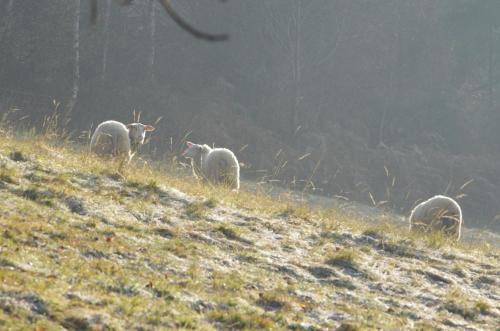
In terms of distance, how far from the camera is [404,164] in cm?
3572

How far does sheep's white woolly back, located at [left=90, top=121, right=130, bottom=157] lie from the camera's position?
14305 mm

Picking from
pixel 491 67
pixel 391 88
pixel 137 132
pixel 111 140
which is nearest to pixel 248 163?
pixel 391 88

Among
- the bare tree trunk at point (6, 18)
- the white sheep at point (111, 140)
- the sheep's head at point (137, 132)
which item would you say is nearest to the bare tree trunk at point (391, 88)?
the bare tree trunk at point (6, 18)

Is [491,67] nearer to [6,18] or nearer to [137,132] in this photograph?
[6,18]

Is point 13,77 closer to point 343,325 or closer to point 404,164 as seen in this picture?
point 404,164

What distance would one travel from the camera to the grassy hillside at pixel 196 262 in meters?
5.45

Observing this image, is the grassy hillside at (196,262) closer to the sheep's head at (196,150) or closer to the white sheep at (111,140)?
the white sheep at (111,140)

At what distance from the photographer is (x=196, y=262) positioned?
23.0 feet

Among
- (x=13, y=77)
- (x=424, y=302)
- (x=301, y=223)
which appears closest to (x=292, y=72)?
(x=13, y=77)

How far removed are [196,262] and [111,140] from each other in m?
7.74

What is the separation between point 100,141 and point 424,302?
8487mm

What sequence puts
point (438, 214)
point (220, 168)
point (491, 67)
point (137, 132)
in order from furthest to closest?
1. point (491, 67)
2. point (220, 168)
3. point (137, 132)
4. point (438, 214)

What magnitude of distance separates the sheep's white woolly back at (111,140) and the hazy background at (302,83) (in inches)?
Answer: 500

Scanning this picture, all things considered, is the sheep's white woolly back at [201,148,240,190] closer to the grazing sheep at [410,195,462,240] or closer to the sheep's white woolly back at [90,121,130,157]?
the sheep's white woolly back at [90,121,130,157]
